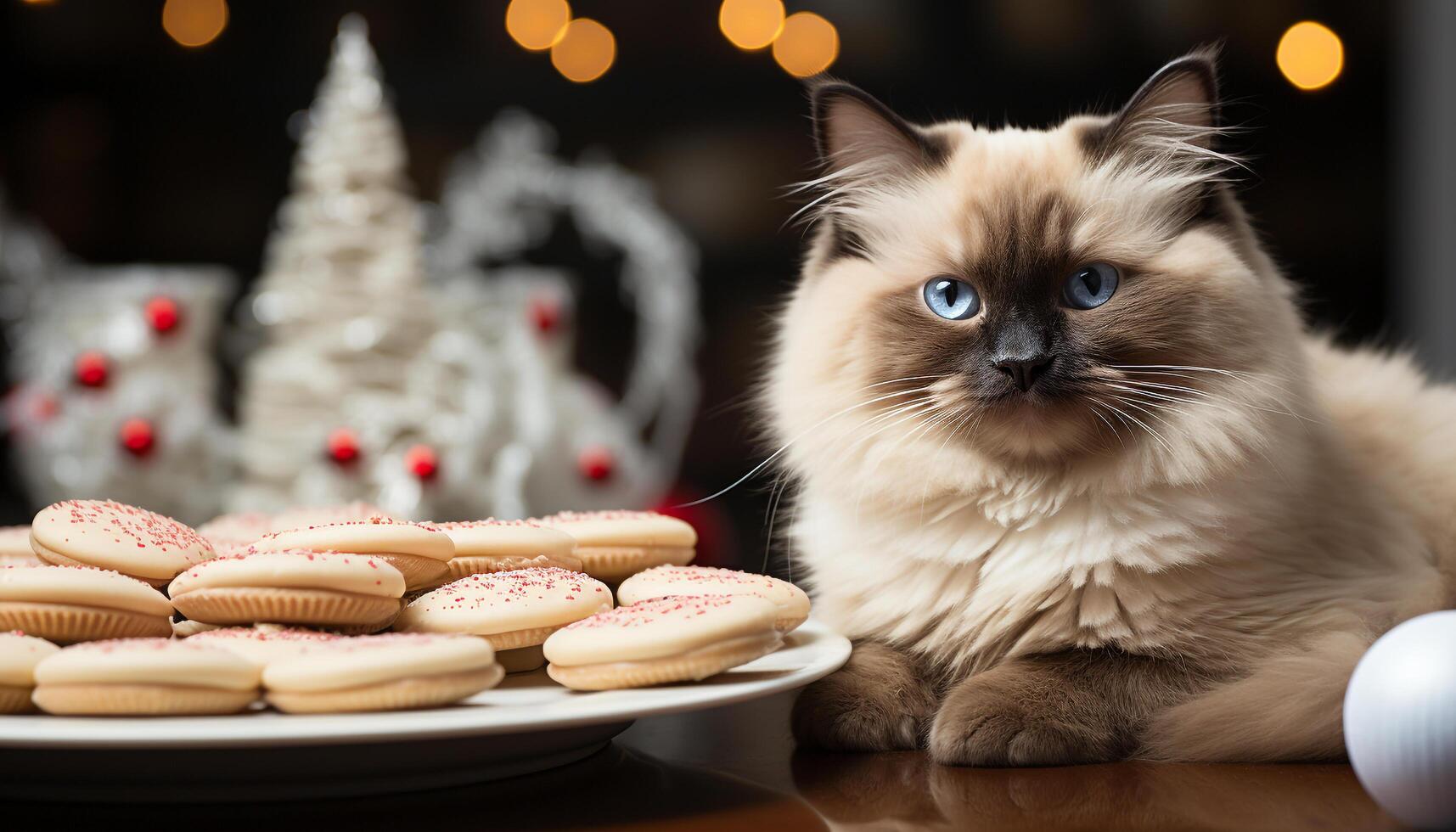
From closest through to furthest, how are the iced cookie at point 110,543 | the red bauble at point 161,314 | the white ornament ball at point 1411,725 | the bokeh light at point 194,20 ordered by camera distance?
the white ornament ball at point 1411,725, the iced cookie at point 110,543, the red bauble at point 161,314, the bokeh light at point 194,20

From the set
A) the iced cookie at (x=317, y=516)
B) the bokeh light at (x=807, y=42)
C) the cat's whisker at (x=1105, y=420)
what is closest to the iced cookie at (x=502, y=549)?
the iced cookie at (x=317, y=516)

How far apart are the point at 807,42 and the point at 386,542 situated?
3345mm

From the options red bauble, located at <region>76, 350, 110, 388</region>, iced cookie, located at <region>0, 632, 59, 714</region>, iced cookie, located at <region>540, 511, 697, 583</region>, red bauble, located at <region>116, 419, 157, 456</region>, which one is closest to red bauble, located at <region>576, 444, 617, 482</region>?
red bauble, located at <region>116, 419, 157, 456</region>

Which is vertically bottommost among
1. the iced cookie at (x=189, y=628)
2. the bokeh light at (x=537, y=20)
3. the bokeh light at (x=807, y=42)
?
the iced cookie at (x=189, y=628)

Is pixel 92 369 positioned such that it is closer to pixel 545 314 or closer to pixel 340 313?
pixel 340 313

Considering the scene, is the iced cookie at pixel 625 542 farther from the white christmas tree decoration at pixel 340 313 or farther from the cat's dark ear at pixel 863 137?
the white christmas tree decoration at pixel 340 313

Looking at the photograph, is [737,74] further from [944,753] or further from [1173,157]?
[944,753]

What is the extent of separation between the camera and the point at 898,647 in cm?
114

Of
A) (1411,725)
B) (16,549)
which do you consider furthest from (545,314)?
(1411,725)

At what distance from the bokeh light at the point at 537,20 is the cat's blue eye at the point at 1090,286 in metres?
3.24

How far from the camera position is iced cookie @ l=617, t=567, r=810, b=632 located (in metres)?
1.00

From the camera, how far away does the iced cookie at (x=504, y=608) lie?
2.90ft

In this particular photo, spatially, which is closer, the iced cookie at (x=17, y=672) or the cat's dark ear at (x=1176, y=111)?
the iced cookie at (x=17, y=672)

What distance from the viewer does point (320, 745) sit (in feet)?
2.39
